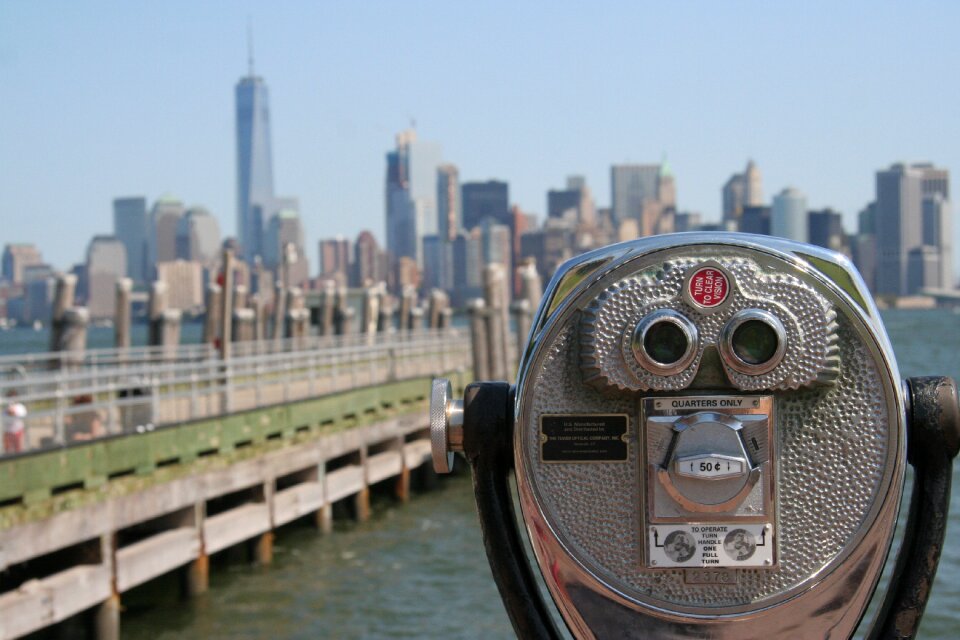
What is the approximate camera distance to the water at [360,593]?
12055mm

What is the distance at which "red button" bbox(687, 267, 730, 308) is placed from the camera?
2.26 metres

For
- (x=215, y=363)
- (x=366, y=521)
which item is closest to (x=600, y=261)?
(x=215, y=363)

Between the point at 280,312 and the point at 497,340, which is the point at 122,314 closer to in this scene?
the point at 497,340

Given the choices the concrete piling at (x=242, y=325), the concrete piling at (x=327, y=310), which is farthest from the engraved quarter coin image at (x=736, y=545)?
the concrete piling at (x=327, y=310)

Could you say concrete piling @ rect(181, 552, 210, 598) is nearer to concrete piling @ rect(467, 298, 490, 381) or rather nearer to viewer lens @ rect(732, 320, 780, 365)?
concrete piling @ rect(467, 298, 490, 381)

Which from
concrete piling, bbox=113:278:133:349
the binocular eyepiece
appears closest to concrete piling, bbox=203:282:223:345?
concrete piling, bbox=113:278:133:349

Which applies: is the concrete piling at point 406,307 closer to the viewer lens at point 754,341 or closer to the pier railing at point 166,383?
the pier railing at point 166,383

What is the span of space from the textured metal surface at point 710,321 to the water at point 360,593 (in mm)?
9742

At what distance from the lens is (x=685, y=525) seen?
2.23 m

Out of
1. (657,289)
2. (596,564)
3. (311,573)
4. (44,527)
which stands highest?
(657,289)

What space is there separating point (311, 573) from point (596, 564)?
12.6 meters

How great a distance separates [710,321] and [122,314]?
19.0m

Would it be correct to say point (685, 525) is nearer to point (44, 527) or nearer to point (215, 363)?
point (44, 527)

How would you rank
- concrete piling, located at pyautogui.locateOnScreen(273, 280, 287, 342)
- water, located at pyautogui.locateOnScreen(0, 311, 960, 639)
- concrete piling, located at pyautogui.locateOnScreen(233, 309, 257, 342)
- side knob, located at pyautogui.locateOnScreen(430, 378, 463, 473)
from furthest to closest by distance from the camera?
concrete piling, located at pyautogui.locateOnScreen(273, 280, 287, 342) < concrete piling, located at pyautogui.locateOnScreen(233, 309, 257, 342) < water, located at pyautogui.locateOnScreen(0, 311, 960, 639) < side knob, located at pyautogui.locateOnScreen(430, 378, 463, 473)
